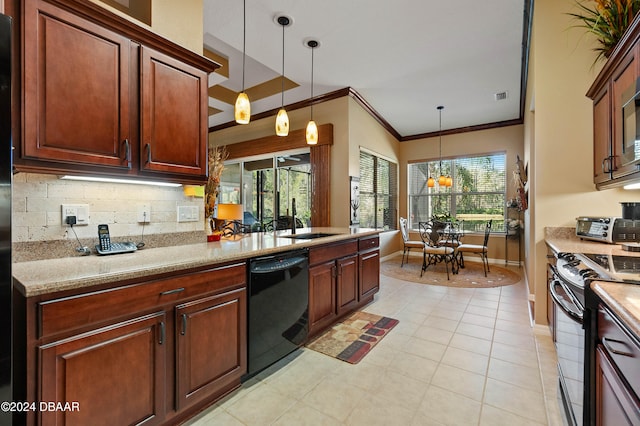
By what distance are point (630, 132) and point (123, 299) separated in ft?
9.13

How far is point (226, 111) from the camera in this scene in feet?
19.5

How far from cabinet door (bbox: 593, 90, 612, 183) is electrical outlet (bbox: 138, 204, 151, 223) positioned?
10.6 ft

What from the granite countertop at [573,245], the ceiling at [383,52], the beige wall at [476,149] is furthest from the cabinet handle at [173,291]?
the beige wall at [476,149]

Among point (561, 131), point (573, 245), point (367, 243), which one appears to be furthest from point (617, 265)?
point (367, 243)

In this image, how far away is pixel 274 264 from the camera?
203 cm

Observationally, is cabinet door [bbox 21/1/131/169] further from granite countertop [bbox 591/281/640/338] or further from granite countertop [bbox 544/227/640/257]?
granite countertop [bbox 544/227/640/257]

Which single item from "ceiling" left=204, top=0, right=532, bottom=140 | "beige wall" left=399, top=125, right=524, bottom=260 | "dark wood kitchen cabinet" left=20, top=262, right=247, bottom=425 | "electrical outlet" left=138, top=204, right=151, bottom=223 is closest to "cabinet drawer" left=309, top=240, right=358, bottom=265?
"dark wood kitchen cabinet" left=20, top=262, right=247, bottom=425

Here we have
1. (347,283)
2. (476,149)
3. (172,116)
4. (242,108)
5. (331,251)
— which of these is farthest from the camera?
(476,149)

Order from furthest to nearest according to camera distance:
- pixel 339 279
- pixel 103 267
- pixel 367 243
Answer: pixel 367 243 < pixel 339 279 < pixel 103 267

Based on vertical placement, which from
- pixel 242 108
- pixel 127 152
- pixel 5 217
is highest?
pixel 242 108

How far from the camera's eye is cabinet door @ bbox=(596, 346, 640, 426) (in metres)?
0.81

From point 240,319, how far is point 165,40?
1.82 metres

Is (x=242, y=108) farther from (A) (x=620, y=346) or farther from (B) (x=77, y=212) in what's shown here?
(A) (x=620, y=346)

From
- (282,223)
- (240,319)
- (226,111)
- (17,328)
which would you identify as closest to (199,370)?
(240,319)
